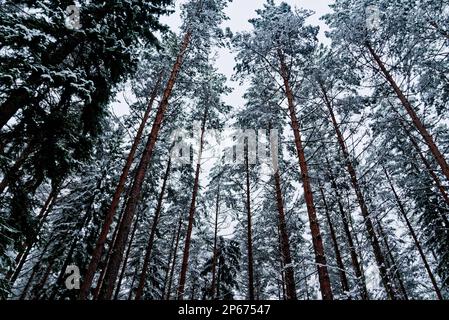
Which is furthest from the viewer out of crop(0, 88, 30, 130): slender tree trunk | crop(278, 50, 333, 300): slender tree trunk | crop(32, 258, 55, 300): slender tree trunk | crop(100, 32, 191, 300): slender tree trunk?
crop(32, 258, 55, 300): slender tree trunk

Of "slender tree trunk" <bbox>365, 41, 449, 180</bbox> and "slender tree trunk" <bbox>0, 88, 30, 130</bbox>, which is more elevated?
"slender tree trunk" <bbox>365, 41, 449, 180</bbox>

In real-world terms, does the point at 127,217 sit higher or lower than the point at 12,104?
lower

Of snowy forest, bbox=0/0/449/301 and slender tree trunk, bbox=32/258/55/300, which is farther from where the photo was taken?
slender tree trunk, bbox=32/258/55/300

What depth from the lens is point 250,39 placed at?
10.3 meters

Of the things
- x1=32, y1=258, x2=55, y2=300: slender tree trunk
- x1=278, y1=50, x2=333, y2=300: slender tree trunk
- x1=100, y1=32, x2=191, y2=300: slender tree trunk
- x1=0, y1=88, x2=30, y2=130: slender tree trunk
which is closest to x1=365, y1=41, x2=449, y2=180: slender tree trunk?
x1=278, y1=50, x2=333, y2=300: slender tree trunk

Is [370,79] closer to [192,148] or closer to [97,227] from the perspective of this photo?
[192,148]

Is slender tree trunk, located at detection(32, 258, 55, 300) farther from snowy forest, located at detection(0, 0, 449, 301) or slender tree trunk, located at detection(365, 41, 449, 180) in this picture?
slender tree trunk, located at detection(365, 41, 449, 180)

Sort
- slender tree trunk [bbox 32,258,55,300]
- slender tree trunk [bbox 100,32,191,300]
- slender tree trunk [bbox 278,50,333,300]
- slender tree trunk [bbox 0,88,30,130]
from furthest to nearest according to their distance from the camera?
slender tree trunk [bbox 32,258,55,300] < slender tree trunk [bbox 100,32,191,300] < slender tree trunk [bbox 278,50,333,300] < slender tree trunk [bbox 0,88,30,130]

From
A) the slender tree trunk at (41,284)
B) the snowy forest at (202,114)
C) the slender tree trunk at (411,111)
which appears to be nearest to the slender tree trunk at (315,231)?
the snowy forest at (202,114)

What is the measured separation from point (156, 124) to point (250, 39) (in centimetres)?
493

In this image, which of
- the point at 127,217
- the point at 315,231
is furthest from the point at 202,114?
the point at 315,231

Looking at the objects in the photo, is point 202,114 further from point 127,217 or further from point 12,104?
point 12,104

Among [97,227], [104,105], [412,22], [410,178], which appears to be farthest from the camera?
[410,178]

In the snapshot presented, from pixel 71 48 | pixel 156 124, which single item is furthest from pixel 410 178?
pixel 71 48
